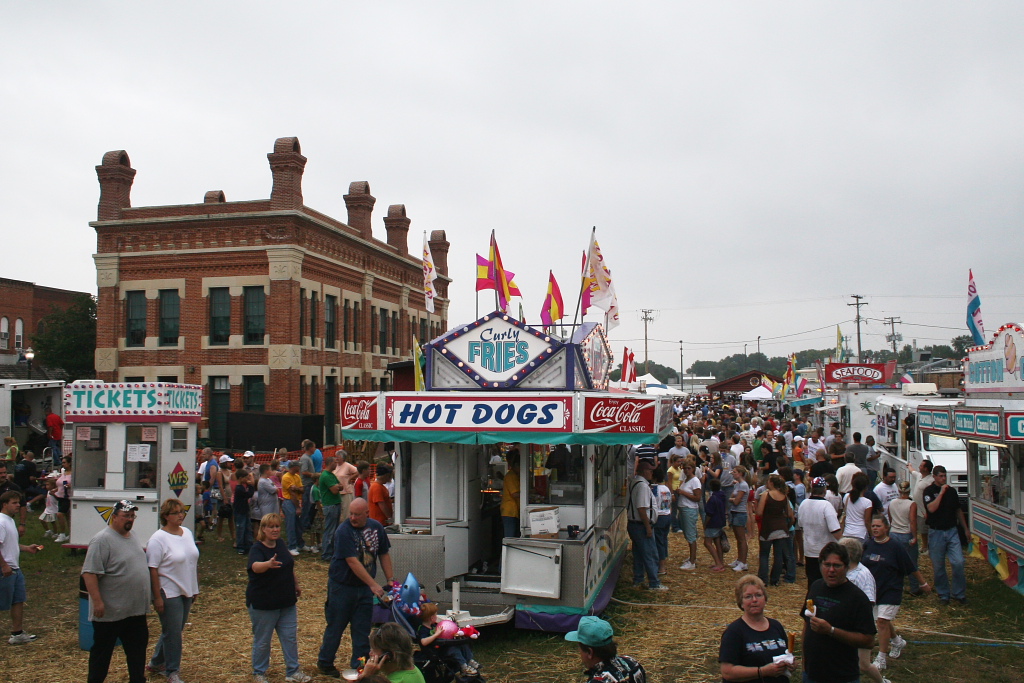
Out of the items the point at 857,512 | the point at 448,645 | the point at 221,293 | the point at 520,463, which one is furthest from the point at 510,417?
the point at 221,293

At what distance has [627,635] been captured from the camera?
28.3 ft

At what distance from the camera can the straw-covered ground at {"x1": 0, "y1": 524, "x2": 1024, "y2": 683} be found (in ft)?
24.5

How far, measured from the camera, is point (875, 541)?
23.7ft

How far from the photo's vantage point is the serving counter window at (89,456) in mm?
12711

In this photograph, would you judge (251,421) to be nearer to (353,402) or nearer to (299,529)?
(299,529)

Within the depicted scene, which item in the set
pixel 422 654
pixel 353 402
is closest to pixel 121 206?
pixel 353 402

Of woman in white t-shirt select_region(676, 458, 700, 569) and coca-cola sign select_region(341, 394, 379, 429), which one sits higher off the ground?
coca-cola sign select_region(341, 394, 379, 429)

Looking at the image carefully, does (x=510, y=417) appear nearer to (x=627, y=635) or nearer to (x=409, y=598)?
(x=409, y=598)

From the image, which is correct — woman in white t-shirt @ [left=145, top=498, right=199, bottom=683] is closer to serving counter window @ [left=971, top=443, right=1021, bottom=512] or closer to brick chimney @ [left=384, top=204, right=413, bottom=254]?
serving counter window @ [left=971, top=443, right=1021, bottom=512]

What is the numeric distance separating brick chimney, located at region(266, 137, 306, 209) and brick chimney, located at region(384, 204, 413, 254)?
10.3 metres

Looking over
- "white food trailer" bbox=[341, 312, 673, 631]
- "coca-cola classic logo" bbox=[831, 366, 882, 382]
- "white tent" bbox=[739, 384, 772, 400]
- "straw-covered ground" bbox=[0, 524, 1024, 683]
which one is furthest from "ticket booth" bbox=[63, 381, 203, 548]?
"white tent" bbox=[739, 384, 772, 400]

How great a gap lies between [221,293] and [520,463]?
68.3 ft

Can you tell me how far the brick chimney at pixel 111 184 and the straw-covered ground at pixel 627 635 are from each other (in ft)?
62.1

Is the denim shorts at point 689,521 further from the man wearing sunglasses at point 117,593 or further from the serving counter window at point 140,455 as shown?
the serving counter window at point 140,455
